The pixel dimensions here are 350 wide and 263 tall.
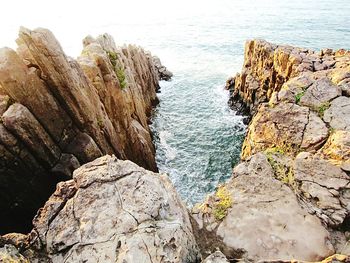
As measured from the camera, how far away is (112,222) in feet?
21.2

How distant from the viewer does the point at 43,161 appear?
1255 centimetres

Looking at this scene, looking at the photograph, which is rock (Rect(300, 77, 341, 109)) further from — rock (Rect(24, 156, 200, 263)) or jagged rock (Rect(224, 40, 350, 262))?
rock (Rect(24, 156, 200, 263))

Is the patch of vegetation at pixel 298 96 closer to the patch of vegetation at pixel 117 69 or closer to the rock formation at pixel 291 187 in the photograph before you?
the rock formation at pixel 291 187

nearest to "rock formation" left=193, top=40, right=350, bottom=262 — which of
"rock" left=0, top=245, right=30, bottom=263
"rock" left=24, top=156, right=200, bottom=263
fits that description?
"rock" left=24, top=156, right=200, bottom=263

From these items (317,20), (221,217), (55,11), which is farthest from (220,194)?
(55,11)

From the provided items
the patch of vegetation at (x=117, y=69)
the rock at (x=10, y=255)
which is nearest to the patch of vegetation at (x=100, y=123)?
the patch of vegetation at (x=117, y=69)

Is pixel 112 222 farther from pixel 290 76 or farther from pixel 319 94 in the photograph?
pixel 290 76

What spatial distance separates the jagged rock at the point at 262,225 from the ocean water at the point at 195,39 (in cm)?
1002

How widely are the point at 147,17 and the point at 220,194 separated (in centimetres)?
9118

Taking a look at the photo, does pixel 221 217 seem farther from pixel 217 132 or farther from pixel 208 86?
pixel 208 86

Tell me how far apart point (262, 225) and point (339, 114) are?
6.47m

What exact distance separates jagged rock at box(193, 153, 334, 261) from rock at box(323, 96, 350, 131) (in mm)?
3864

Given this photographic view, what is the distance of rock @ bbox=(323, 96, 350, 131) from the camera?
1086 cm

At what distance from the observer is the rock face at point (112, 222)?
19.4 ft
